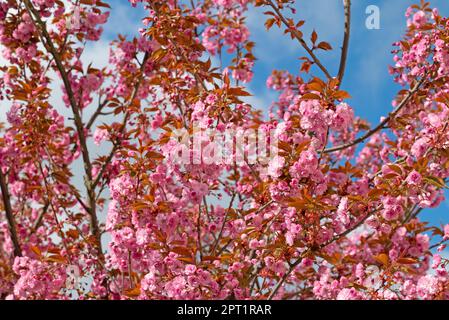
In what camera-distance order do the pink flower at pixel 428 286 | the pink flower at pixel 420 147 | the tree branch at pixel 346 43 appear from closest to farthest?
the pink flower at pixel 428 286, the pink flower at pixel 420 147, the tree branch at pixel 346 43

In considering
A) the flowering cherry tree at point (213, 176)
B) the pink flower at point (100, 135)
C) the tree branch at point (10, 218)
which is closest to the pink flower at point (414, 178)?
the flowering cherry tree at point (213, 176)

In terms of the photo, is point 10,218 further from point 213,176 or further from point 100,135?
point 213,176

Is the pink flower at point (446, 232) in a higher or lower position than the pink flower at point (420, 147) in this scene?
lower

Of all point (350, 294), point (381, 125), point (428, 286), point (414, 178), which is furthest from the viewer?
point (381, 125)

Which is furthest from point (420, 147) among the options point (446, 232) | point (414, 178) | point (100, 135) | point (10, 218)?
point (10, 218)

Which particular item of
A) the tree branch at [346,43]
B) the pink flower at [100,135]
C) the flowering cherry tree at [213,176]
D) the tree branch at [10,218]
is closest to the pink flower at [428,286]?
the flowering cherry tree at [213,176]

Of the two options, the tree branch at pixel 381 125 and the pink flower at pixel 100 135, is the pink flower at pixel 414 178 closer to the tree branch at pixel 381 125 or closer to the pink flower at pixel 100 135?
the tree branch at pixel 381 125

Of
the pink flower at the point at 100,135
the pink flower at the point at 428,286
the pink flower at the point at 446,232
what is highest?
the pink flower at the point at 100,135

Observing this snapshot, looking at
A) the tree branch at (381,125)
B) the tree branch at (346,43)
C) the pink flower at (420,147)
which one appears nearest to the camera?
the pink flower at (420,147)

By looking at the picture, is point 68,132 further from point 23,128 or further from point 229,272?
point 229,272

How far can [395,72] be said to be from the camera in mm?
5992

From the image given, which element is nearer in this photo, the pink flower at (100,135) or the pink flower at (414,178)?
the pink flower at (414,178)
